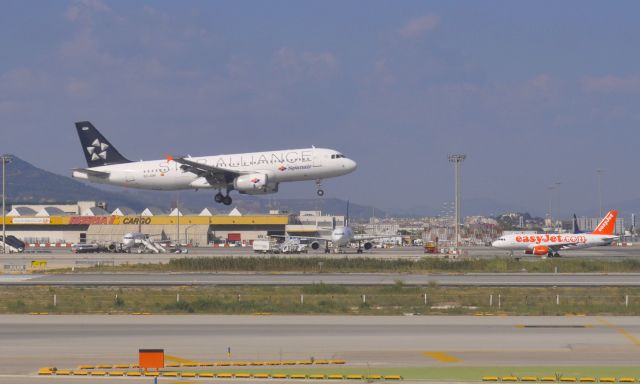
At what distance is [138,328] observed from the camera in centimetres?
3588

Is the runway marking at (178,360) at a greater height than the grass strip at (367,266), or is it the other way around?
the grass strip at (367,266)

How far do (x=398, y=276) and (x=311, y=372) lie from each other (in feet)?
130

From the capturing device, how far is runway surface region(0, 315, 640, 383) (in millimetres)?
28672

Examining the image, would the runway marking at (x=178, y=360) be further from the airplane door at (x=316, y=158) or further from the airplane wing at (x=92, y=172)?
the airplane wing at (x=92, y=172)

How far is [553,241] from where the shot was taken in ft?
319

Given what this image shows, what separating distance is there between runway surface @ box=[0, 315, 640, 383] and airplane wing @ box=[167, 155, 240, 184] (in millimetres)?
36180

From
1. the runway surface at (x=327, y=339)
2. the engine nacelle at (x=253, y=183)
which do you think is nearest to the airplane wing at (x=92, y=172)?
the engine nacelle at (x=253, y=183)

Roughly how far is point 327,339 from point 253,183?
145 feet

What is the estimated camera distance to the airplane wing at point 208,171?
2993 inches

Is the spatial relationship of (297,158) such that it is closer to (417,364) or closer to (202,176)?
(202,176)

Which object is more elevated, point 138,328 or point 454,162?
point 454,162

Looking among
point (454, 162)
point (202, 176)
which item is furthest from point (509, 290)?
point (454, 162)

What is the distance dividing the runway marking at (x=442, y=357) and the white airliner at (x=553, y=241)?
68.6 m

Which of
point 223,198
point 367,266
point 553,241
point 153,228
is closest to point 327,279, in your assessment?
point 367,266
